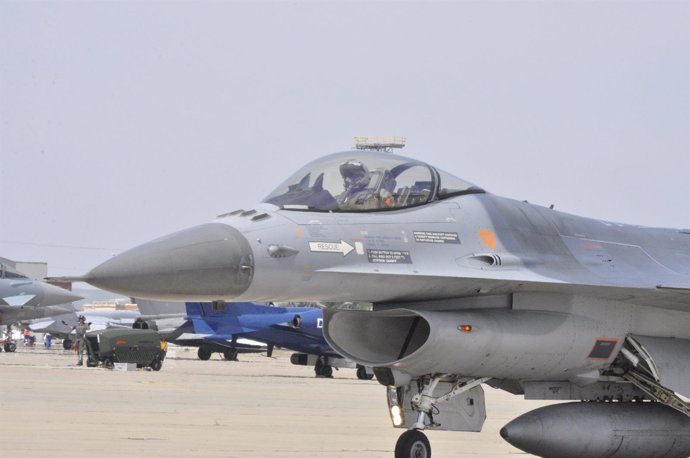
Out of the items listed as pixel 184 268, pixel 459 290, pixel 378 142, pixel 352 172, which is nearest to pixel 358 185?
pixel 352 172

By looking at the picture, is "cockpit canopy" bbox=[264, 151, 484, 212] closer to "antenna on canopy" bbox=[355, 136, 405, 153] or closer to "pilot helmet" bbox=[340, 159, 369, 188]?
"pilot helmet" bbox=[340, 159, 369, 188]

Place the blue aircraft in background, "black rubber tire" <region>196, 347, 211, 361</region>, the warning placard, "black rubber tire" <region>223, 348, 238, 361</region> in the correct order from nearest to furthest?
the warning placard, the blue aircraft in background, "black rubber tire" <region>223, 348, 238, 361</region>, "black rubber tire" <region>196, 347, 211, 361</region>

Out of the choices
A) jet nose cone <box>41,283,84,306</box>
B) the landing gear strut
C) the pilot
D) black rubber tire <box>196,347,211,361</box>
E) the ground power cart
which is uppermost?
the pilot

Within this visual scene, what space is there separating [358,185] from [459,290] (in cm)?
135

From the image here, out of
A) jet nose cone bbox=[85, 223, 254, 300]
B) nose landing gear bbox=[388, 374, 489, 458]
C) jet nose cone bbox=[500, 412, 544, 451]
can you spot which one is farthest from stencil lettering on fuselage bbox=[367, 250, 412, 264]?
jet nose cone bbox=[500, 412, 544, 451]

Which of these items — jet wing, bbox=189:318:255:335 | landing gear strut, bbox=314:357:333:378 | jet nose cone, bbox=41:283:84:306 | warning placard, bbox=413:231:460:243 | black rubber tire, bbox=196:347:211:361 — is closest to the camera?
warning placard, bbox=413:231:460:243

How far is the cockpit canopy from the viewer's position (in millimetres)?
10672

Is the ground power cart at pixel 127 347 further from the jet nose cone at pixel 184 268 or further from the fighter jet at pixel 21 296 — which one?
the jet nose cone at pixel 184 268

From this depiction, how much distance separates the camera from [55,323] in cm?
6153

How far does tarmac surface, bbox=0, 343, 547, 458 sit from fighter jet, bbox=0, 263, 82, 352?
13719 millimetres

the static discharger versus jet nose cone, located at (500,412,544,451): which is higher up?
the static discharger

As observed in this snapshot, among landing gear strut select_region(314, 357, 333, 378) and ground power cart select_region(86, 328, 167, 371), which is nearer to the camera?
ground power cart select_region(86, 328, 167, 371)

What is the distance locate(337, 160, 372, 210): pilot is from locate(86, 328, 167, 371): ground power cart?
78.1ft

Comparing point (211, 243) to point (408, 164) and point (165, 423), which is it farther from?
point (165, 423)
